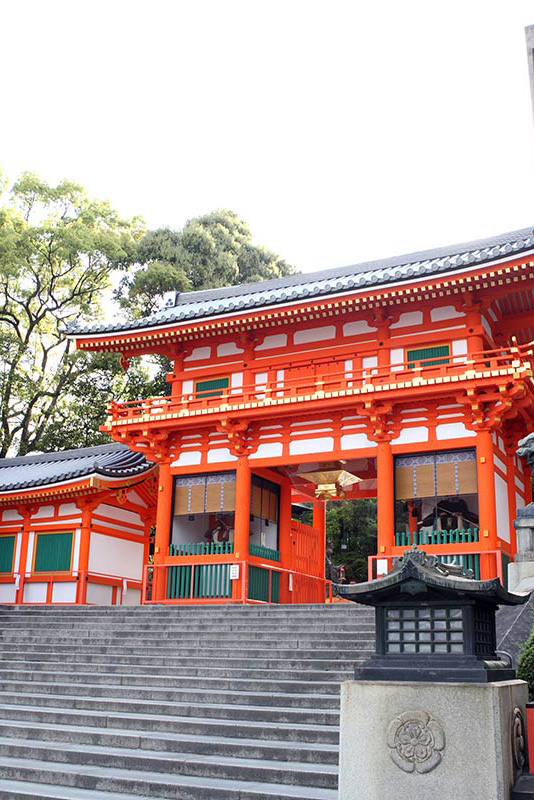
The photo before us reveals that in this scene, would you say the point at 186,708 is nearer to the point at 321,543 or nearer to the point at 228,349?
the point at 228,349

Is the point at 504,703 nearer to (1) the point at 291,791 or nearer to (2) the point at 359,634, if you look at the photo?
(1) the point at 291,791

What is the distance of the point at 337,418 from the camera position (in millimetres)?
19016

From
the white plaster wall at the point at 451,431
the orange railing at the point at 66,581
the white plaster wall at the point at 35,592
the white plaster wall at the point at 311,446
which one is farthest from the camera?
the white plaster wall at the point at 35,592

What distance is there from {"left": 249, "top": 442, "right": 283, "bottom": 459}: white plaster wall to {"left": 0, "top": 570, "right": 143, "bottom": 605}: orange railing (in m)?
5.89

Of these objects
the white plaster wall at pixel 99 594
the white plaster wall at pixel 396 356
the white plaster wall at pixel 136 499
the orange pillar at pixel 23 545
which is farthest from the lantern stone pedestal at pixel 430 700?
the orange pillar at pixel 23 545

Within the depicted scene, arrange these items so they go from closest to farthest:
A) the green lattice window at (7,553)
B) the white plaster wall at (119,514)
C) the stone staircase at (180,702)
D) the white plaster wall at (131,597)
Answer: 1. the stone staircase at (180,702)
2. the white plaster wall at (119,514)
3. the green lattice window at (7,553)
4. the white plaster wall at (131,597)

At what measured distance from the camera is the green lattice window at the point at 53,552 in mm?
21656

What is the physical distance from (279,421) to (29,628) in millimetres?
7505

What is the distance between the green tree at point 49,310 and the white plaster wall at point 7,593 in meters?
11.4

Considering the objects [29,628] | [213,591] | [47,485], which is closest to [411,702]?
[29,628]

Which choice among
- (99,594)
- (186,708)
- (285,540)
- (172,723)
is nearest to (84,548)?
(99,594)

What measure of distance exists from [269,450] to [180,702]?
32.8 feet

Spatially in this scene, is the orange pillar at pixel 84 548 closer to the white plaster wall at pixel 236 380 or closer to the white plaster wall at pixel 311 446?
the white plaster wall at pixel 236 380

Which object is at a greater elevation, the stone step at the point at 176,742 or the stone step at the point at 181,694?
the stone step at the point at 181,694
